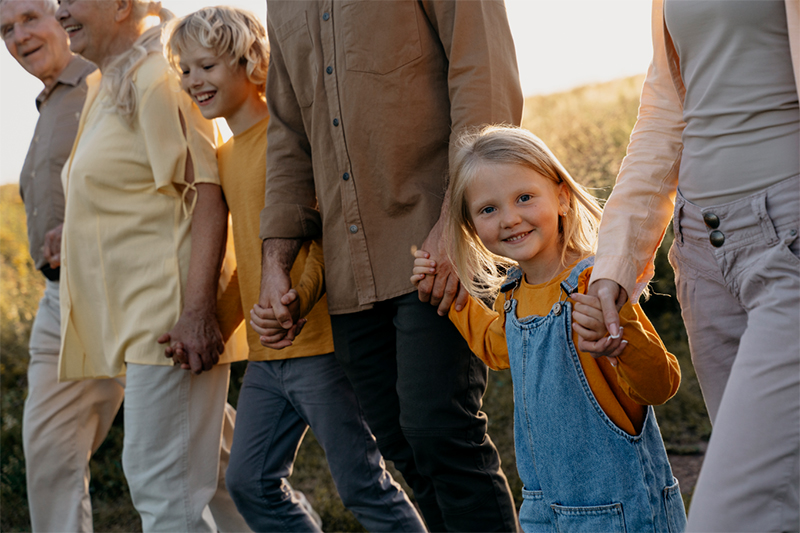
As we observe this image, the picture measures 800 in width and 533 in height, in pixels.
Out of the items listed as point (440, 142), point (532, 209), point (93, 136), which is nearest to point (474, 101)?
point (440, 142)

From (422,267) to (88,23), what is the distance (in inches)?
69.2

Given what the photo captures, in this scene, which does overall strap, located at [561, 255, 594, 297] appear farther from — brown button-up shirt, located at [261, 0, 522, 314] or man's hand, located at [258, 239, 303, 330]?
man's hand, located at [258, 239, 303, 330]

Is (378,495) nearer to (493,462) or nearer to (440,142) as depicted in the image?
(493,462)

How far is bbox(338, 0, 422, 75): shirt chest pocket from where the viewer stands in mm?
2379

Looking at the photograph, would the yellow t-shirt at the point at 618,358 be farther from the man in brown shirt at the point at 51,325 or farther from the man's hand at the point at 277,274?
the man in brown shirt at the point at 51,325

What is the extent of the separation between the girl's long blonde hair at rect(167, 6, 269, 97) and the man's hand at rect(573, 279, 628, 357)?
1700 millimetres

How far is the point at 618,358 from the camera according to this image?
72.1 inches

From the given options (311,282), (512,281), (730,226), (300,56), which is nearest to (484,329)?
(512,281)

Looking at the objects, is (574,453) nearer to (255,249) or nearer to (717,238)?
(717,238)

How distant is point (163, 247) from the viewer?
9.63 feet

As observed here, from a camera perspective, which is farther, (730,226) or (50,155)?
(50,155)

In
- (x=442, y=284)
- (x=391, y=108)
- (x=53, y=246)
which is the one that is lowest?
(x=442, y=284)

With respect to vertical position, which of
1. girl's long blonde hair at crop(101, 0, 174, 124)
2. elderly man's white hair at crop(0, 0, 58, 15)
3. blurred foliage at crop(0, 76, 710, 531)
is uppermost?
elderly man's white hair at crop(0, 0, 58, 15)

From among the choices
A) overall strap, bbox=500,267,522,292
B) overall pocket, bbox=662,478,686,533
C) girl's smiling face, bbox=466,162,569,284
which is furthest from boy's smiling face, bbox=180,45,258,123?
overall pocket, bbox=662,478,686,533
